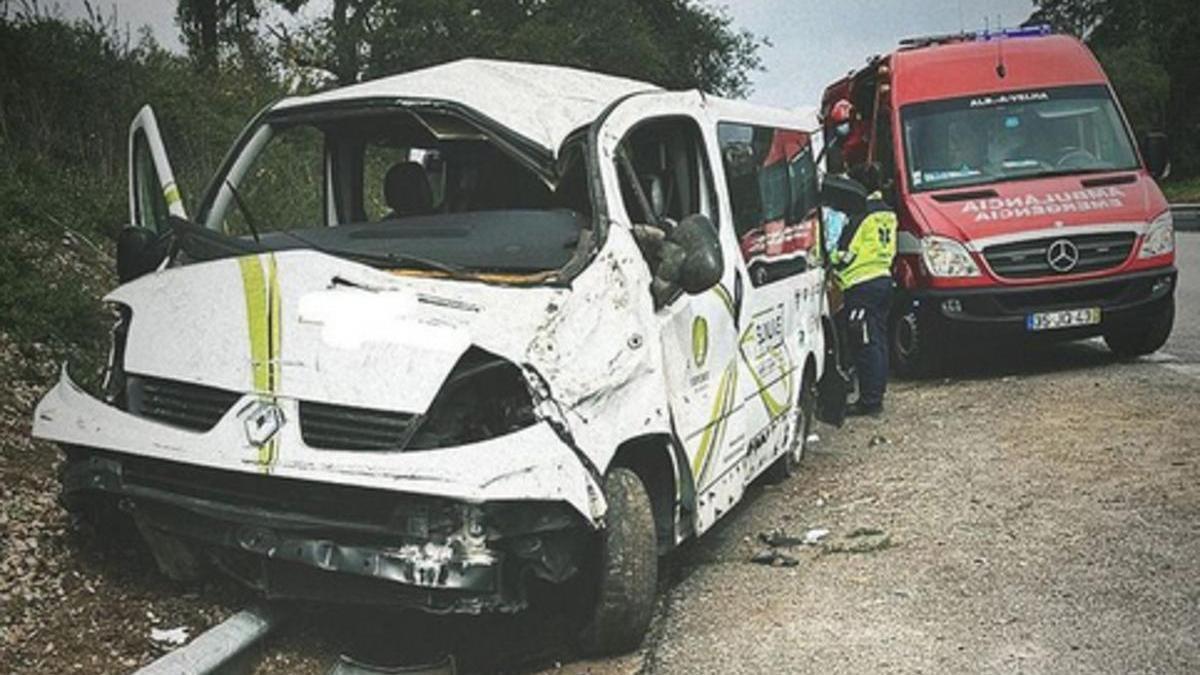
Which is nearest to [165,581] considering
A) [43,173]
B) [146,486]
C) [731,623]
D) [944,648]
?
[146,486]

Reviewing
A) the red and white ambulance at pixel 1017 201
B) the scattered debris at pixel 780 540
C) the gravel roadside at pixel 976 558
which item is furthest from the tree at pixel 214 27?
the scattered debris at pixel 780 540

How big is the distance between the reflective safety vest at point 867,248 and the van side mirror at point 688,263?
470 centimetres

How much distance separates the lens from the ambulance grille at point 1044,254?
11.0 m

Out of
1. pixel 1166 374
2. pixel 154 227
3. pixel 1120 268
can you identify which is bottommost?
pixel 1166 374

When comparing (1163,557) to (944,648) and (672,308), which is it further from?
(672,308)

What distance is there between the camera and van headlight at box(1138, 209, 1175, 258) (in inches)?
436

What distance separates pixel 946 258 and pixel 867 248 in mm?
1392

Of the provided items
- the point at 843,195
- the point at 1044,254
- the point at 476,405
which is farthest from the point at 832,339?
the point at 476,405

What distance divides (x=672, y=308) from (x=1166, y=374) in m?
6.58

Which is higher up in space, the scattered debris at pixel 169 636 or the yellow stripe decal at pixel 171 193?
the yellow stripe decal at pixel 171 193

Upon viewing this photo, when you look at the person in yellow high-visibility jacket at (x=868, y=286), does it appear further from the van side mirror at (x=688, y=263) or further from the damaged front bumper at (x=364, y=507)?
the damaged front bumper at (x=364, y=507)

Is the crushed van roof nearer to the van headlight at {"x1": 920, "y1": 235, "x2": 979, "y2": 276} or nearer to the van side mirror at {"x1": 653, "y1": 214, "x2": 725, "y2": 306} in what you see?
the van side mirror at {"x1": 653, "y1": 214, "x2": 725, "y2": 306}

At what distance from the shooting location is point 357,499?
448 centimetres

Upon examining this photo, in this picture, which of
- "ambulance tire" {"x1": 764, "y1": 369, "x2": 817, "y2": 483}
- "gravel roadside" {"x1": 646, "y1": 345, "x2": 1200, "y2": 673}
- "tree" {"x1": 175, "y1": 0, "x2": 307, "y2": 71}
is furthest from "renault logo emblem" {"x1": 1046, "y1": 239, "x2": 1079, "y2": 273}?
"tree" {"x1": 175, "y1": 0, "x2": 307, "y2": 71}
